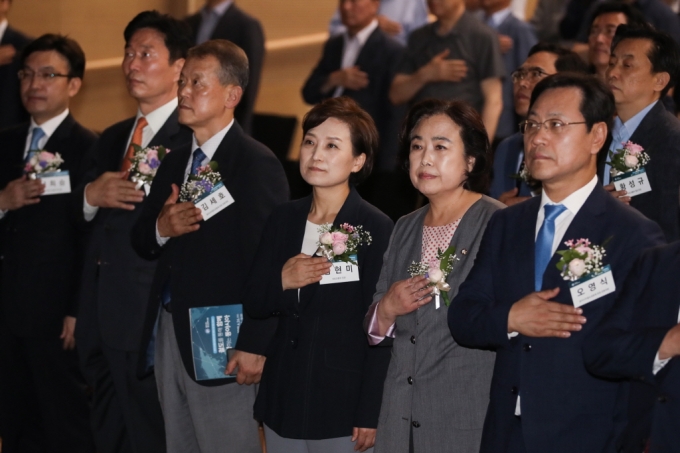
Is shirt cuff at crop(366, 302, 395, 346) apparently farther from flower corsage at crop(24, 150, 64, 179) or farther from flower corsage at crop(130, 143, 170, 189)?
flower corsage at crop(24, 150, 64, 179)

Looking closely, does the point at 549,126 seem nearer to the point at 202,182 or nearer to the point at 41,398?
the point at 202,182

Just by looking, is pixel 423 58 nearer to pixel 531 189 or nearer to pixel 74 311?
pixel 531 189

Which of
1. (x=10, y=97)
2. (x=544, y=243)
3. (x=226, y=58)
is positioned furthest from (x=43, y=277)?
(x=544, y=243)

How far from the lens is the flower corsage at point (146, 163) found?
4457mm

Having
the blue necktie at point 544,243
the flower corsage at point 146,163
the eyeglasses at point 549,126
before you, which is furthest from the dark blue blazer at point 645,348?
the flower corsage at point 146,163

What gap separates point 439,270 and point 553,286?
43cm

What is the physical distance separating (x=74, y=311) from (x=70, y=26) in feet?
13.8

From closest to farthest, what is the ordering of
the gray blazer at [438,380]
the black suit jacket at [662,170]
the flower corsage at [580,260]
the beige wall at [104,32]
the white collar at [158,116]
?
the flower corsage at [580,260], the gray blazer at [438,380], the black suit jacket at [662,170], the white collar at [158,116], the beige wall at [104,32]

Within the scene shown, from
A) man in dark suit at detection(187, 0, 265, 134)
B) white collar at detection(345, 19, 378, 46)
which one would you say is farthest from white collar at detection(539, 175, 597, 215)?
man in dark suit at detection(187, 0, 265, 134)

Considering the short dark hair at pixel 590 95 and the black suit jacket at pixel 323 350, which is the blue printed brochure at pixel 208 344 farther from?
the short dark hair at pixel 590 95

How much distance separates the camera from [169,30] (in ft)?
15.7

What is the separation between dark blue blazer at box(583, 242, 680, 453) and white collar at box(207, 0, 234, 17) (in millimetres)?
4791

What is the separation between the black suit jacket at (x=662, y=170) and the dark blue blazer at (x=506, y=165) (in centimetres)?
68

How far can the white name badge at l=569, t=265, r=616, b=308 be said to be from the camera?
2809 mm
